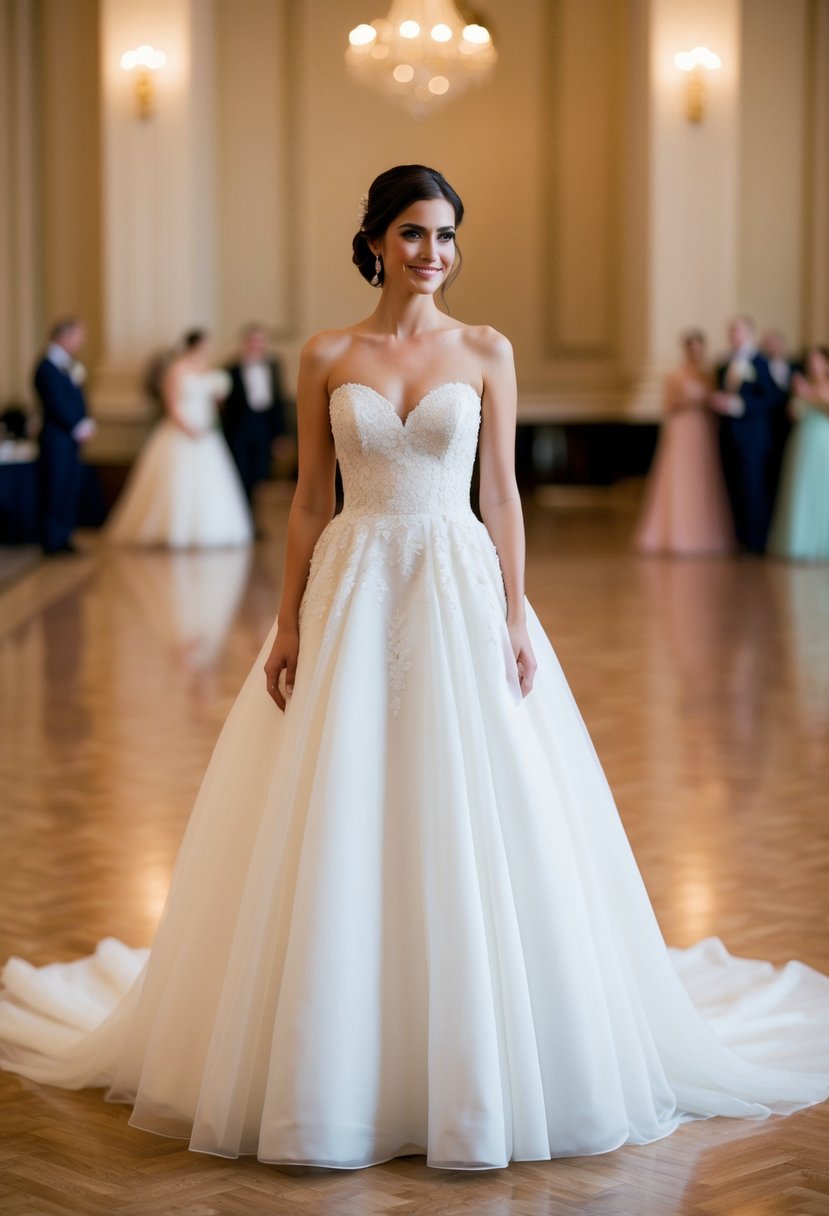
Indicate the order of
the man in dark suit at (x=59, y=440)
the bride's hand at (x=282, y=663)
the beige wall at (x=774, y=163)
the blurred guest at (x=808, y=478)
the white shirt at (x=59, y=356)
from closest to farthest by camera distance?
the bride's hand at (x=282, y=663)
the white shirt at (x=59, y=356)
the man in dark suit at (x=59, y=440)
the blurred guest at (x=808, y=478)
the beige wall at (x=774, y=163)

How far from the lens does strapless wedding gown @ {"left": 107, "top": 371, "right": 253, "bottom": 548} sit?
11758 mm

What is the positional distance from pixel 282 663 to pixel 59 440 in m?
8.75

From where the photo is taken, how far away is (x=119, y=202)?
13.4 metres

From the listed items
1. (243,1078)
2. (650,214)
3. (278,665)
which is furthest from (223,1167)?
(650,214)

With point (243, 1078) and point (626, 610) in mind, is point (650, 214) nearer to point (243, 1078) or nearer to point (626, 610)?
point (626, 610)

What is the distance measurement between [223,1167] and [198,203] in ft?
39.2

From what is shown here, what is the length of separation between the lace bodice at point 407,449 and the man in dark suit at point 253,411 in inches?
392

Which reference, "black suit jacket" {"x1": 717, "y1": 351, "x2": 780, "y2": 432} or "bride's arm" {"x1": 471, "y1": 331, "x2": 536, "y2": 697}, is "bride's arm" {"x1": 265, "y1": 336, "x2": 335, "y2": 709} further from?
"black suit jacket" {"x1": 717, "y1": 351, "x2": 780, "y2": 432}

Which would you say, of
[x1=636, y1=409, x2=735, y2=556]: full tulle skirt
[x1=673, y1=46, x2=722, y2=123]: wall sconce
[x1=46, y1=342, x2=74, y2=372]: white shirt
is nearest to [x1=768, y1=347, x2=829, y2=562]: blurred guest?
[x1=636, y1=409, x2=735, y2=556]: full tulle skirt

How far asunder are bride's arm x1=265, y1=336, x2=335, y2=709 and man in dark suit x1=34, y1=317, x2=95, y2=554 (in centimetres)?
846

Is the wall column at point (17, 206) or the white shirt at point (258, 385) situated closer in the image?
the white shirt at point (258, 385)

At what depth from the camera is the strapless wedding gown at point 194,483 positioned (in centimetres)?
1176

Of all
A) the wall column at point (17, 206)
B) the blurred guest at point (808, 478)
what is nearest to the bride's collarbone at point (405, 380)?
the blurred guest at point (808, 478)

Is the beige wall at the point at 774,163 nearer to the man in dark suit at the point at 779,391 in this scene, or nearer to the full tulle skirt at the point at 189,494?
the man in dark suit at the point at 779,391
